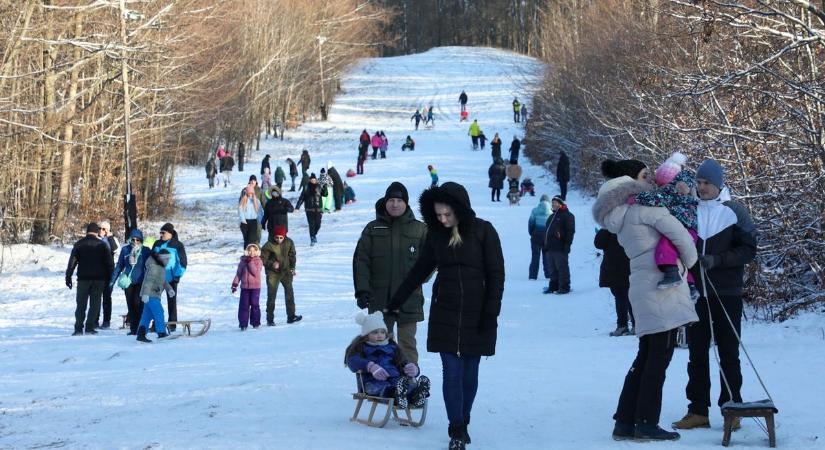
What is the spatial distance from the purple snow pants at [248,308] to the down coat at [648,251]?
9.34 m

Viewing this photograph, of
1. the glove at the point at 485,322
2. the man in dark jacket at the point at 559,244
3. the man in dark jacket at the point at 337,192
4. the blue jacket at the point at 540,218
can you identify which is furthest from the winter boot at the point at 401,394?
the man in dark jacket at the point at 337,192

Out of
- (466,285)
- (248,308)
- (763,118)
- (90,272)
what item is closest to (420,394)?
(466,285)

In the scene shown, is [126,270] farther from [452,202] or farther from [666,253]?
[666,253]

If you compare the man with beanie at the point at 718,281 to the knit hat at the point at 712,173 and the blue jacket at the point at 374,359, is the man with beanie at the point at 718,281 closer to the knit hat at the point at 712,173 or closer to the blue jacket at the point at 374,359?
the knit hat at the point at 712,173

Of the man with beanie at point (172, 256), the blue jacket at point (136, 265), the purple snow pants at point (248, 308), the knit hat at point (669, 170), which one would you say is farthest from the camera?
the purple snow pants at point (248, 308)

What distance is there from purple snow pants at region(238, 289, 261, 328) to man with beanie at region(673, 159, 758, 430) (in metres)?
9.10

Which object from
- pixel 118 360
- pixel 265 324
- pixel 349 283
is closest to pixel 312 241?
pixel 349 283

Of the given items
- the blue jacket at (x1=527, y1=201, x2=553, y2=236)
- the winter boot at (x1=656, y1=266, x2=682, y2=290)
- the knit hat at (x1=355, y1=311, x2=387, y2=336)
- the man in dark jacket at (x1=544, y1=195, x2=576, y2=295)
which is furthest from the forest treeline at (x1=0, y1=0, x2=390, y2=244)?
the winter boot at (x1=656, y1=266, x2=682, y2=290)

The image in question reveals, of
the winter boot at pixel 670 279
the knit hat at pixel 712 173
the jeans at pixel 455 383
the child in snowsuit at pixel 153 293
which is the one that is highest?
the knit hat at pixel 712 173

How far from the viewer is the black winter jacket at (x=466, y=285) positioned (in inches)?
269

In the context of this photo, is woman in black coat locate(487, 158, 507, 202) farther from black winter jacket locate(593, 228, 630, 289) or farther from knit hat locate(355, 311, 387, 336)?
knit hat locate(355, 311, 387, 336)

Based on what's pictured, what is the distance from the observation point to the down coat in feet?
22.0

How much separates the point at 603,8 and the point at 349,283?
25.5 metres

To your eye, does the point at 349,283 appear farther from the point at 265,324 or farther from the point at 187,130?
the point at 187,130
